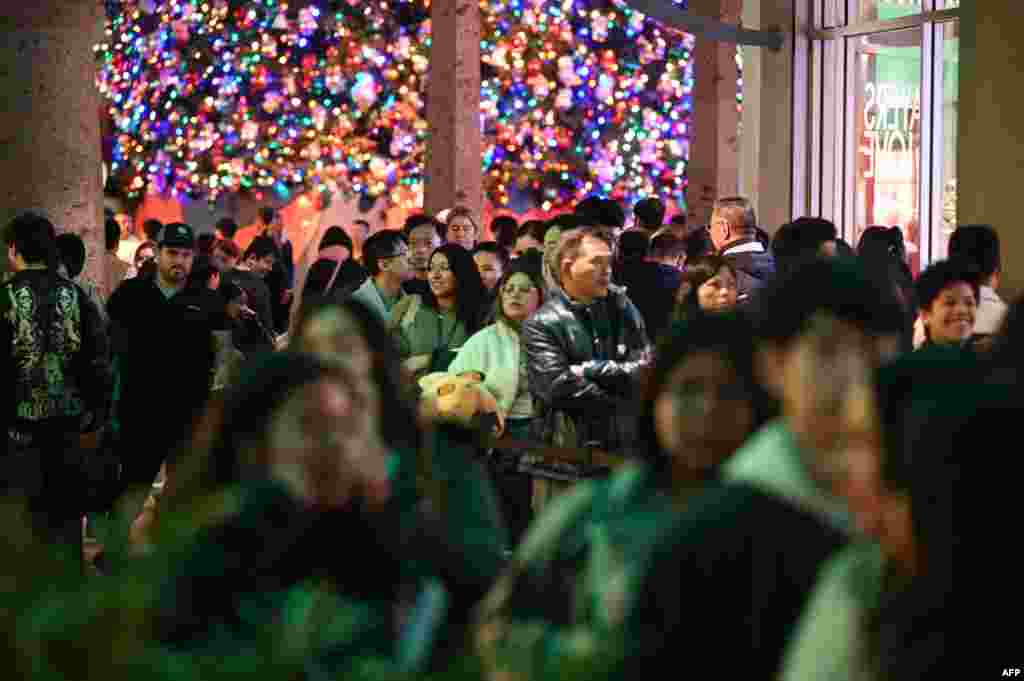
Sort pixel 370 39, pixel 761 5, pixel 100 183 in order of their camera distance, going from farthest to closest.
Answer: pixel 370 39, pixel 761 5, pixel 100 183

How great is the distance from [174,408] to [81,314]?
4.29ft

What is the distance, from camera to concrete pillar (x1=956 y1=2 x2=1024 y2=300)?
518 inches

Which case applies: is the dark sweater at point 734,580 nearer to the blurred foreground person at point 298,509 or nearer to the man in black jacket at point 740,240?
the blurred foreground person at point 298,509

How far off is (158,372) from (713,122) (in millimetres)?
9602

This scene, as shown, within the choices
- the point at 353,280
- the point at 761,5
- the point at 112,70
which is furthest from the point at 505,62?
the point at 353,280

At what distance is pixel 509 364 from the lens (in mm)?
10766

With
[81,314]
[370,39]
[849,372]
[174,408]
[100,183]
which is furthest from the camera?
[370,39]

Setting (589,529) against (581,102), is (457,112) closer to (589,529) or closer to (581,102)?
(581,102)

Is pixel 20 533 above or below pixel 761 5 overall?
below

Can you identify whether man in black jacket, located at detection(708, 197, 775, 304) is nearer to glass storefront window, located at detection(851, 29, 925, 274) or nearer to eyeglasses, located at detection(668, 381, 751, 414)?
glass storefront window, located at detection(851, 29, 925, 274)

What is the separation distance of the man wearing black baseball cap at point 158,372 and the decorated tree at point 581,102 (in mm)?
17422

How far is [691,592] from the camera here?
3971mm

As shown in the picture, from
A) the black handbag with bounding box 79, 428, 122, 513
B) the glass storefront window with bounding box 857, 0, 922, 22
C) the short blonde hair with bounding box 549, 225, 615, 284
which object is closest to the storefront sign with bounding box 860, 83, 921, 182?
the glass storefront window with bounding box 857, 0, 922, 22

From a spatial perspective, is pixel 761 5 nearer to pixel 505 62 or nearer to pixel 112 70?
pixel 505 62
